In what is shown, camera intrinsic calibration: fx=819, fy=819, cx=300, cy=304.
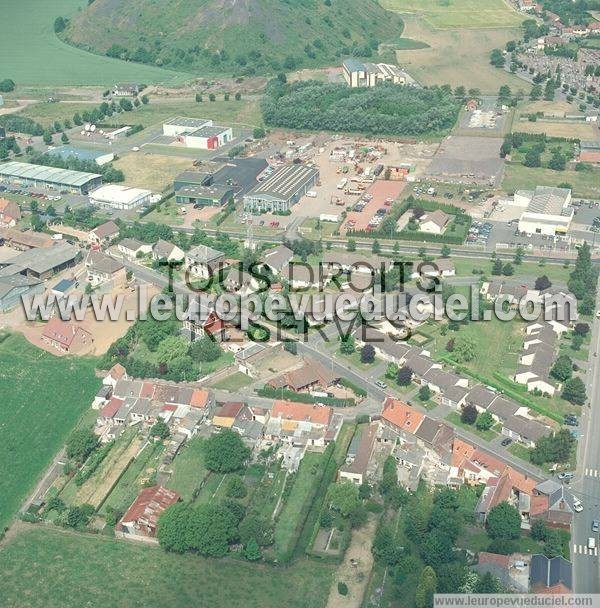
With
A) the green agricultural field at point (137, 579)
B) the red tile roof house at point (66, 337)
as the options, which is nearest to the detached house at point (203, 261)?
the red tile roof house at point (66, 337)

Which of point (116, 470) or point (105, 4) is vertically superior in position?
point (105, 4)

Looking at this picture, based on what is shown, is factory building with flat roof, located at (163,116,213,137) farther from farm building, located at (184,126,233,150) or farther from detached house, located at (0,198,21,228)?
detached house, located at (0,198,21,228)

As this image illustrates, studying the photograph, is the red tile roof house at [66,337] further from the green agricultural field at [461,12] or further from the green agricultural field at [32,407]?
the green agricultural field at [461,12]

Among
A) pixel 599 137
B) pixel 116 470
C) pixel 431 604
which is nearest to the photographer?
pixel 431 604

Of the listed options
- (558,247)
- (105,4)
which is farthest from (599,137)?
(105,4)

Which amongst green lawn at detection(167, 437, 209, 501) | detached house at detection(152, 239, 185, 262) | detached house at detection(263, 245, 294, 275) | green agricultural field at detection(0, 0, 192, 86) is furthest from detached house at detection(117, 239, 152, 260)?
green agricultural field at detection(0, 0, 192, 86)

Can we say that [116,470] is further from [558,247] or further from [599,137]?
[599,137]

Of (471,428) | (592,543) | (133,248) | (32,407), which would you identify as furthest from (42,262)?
(592,543)
